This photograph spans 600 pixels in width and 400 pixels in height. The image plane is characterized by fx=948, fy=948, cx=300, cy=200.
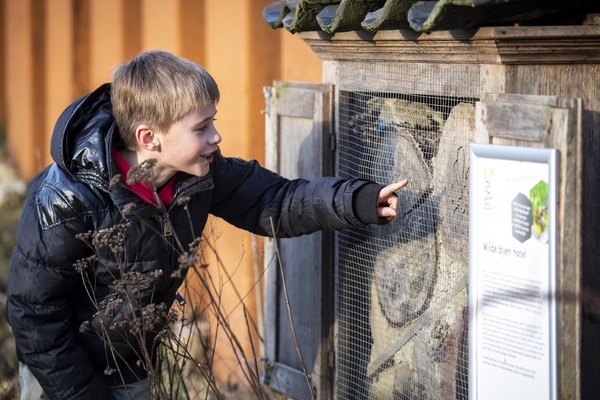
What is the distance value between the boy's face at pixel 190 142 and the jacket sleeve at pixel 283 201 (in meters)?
0.28

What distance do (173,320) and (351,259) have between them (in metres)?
0.89

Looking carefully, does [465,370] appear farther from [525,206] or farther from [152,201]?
[152,201]

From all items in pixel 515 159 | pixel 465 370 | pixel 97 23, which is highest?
pixel 97 23

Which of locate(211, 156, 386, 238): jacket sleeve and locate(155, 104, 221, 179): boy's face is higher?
locate(155, 104, 221, 179): boy's face

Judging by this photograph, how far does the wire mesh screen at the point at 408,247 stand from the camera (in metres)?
3.10

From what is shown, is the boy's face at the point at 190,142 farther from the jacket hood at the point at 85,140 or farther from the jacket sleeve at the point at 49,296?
the jacket sleeve at the point at 49,296

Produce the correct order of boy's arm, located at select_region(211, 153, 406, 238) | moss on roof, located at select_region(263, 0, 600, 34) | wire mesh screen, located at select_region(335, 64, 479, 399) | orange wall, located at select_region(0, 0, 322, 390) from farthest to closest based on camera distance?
orange wall, located at select_region(0, 0, 322, 390)
boy's arm, located at select_region(211, 153, 406, 238)
wire mesh screen, located at select_region(335, 64, 479, 399)
moss on roof, located at select_region(263, 0, 600, 34)

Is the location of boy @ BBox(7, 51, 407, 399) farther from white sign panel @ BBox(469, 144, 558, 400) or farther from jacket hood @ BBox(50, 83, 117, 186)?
white sign panel @ BBox(469, 144, 558, 400)

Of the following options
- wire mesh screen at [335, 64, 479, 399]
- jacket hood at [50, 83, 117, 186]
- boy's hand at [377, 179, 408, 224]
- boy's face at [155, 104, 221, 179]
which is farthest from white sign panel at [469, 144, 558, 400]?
jacket hood at [50, 83, 117, 186]

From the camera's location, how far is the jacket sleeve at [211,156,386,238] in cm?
324

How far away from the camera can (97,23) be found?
8789 mm

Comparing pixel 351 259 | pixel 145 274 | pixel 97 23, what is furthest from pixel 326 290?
pixel 97 23

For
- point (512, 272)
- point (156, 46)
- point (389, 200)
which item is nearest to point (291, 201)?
point (389, 200)

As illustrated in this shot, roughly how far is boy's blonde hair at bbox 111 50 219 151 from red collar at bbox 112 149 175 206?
0.08 metres
